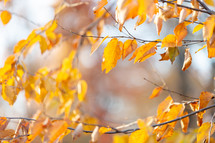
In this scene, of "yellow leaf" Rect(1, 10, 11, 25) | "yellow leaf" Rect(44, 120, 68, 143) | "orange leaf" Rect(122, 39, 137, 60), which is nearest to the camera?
"yellow leaf" Rect(44, 120, 68, 143)

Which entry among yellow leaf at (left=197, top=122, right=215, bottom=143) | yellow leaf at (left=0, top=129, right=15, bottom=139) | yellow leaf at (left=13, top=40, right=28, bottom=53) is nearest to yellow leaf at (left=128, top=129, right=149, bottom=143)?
yellow leaf at (left=197, top=122, right=215, bottom=143)

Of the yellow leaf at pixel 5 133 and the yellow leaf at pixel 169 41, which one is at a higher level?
the yellow leaf at pixel 169 41

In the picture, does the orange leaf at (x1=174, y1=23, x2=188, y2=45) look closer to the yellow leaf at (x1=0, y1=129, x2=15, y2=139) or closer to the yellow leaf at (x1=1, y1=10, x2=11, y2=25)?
the yellow leaf at (x1=0, y1=129, x2=15, y2=139)

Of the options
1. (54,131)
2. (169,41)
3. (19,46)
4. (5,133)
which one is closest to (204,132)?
(169,41)

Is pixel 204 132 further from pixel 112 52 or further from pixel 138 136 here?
pixel 112 52

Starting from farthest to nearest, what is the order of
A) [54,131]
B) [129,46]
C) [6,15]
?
[6,15] → [129,46] → [54,131]

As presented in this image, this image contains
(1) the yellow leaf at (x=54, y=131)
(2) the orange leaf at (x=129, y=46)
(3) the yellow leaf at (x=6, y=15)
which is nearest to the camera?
(1) the yellow leaf at (x=54, y=131)

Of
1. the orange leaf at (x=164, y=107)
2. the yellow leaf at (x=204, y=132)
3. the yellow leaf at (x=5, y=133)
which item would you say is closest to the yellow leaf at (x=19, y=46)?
the yellow leaf at (x=5, y=133)

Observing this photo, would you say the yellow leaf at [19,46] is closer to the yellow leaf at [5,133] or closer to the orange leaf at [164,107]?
the yellow leaf at [5,133]

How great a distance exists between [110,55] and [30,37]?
670mm

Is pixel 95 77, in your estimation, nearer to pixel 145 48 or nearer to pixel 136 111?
pixel 136 111

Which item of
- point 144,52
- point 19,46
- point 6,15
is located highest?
point 6,15

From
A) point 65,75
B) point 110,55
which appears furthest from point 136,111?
point 110,55

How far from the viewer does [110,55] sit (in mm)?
687
